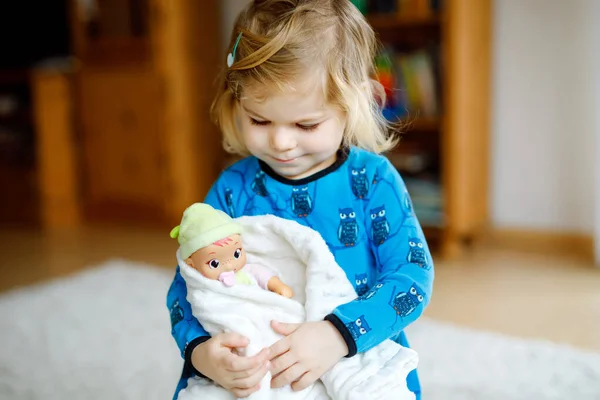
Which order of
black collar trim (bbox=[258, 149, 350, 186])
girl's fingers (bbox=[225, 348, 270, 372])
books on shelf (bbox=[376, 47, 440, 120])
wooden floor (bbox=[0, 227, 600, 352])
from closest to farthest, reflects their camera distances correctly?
girl's fingers (bbox=[225, 348, 270, 372]), black collar trim (bbox=[258, 149, 350, 186]), wooden floor (bbox=[0, 227, 600, 352]), books on shelf (bbox=[376, 47, 440, 120])

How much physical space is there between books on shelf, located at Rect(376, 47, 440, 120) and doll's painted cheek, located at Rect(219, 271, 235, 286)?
6.01 ft

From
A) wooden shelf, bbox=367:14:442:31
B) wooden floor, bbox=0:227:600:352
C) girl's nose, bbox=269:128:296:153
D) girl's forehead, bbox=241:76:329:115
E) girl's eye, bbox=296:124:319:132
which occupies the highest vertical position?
wooden shelf, bbox=367:14:442:31

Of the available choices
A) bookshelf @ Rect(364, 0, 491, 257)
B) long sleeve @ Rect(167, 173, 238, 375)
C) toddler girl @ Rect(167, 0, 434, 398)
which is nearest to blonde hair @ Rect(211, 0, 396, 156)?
toddler girl @ Rect(167, 0, 434, 398)

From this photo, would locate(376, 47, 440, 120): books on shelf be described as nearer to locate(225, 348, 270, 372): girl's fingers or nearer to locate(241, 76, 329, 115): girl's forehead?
locate(241, 76, 329, 115): girl's forehead

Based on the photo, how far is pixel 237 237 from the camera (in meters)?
0.84

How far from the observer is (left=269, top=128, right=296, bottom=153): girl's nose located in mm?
833

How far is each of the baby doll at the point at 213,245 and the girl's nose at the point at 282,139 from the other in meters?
0.12

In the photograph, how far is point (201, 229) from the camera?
0.81m

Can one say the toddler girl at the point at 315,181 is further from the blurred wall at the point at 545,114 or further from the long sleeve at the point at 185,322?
the blurred wall at the point at 545,114

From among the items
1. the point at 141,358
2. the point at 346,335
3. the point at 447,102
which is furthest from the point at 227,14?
the point at 346,335

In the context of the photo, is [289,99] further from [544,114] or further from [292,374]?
[544,114]

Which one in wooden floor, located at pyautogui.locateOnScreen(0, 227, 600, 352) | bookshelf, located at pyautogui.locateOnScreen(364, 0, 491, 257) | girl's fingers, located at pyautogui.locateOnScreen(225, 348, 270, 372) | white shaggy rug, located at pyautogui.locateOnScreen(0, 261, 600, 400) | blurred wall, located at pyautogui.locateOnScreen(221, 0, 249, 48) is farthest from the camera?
blurred wall, located at pyautogui.locateOnScreen(221, 0, 249, 48)

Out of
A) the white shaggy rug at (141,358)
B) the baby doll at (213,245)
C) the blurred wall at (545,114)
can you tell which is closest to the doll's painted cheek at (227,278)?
the baby doll at (213,245)

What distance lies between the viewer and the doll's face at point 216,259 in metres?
0.81
